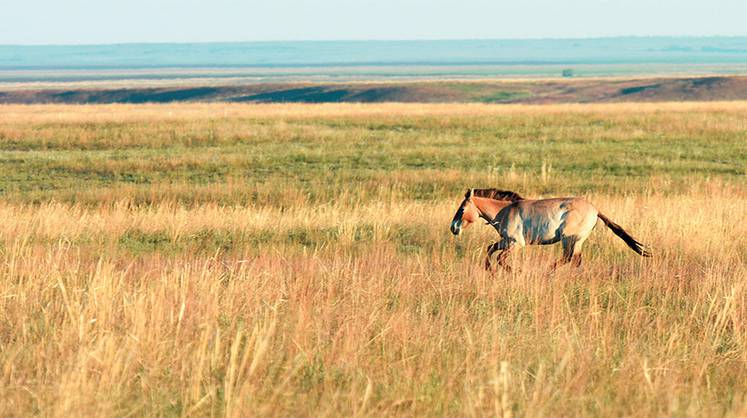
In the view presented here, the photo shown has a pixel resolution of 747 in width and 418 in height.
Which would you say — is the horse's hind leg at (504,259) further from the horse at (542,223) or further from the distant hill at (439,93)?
the distant hill at (439,93)

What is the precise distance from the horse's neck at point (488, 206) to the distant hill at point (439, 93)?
87015mm

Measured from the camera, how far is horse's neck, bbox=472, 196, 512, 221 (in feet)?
33.4

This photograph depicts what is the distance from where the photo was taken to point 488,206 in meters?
10.2

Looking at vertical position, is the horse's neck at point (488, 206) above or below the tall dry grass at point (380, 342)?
above

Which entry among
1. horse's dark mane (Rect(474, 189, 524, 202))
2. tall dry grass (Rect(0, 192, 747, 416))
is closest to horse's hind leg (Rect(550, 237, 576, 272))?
tall dry grass (Rect(0, 192, 747, 416))

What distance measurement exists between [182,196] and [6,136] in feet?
61.5

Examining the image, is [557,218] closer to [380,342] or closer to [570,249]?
[570,249]

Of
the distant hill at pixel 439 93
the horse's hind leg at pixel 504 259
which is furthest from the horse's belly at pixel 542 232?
the distant hill at pixel 439 93

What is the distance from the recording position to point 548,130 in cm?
3906

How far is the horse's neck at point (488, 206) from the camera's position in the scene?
33.4 feet

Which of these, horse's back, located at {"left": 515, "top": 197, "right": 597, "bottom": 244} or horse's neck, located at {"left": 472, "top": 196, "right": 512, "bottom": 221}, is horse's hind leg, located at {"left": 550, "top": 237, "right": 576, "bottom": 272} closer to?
horse's back, located at {"left": 515, "top": 197, "right": 597, "bottom": 244}

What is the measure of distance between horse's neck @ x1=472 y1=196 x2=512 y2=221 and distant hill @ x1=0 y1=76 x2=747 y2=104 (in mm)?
87015

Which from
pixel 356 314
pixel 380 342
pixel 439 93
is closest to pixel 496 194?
pixel 356 314

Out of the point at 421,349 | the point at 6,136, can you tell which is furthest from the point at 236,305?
the point at 6,136
